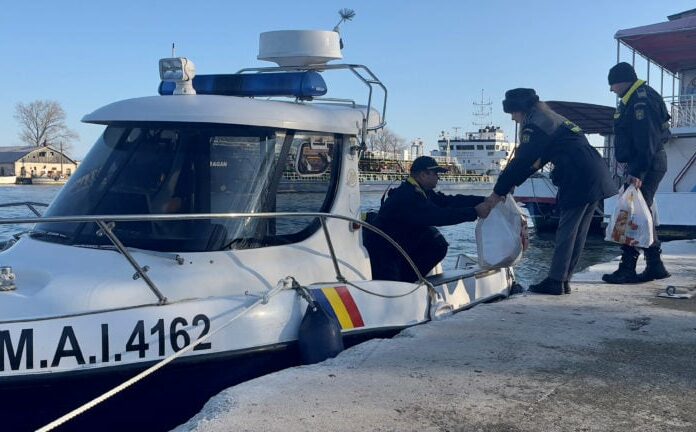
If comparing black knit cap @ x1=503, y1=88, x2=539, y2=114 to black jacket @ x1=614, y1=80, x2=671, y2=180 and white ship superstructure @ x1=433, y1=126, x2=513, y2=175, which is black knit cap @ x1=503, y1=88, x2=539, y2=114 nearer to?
black jacket @ x1=614, y1=80, x2=671, y2=180

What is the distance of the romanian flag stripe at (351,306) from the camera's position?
4391mm

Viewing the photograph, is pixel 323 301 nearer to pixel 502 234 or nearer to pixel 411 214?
pixel 411 214

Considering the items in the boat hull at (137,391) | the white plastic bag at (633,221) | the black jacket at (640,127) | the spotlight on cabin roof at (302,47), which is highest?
the spotlight on cabin roof at (302,47)

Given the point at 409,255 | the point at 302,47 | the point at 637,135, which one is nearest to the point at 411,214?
the point at 409,255

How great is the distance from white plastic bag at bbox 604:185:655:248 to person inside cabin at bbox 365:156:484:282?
4.32 ft

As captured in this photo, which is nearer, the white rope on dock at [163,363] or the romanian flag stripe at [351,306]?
the white rope on dock at [163,363]

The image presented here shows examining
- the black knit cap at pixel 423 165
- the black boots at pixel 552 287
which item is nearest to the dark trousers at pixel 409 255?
the black knit cap at pixel 423 165

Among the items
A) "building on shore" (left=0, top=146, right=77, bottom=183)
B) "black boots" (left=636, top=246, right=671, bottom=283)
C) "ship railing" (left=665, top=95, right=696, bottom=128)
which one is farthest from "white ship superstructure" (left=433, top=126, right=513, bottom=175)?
"black boots" (left=636, top=246, right=671, bottom=283)

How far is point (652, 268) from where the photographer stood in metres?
6.66

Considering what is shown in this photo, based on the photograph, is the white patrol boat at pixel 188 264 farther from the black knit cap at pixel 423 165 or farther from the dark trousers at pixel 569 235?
the dark trousers at pixel 569 235

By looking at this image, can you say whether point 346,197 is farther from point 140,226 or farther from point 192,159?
point 140,226

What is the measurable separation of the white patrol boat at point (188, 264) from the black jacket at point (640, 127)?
2322 millimetres

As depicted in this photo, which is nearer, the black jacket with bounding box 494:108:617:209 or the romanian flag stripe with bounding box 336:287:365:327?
the romanian flag stripe with bounding box 336:287:365:327

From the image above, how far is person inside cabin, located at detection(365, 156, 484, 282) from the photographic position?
5.41 metres
